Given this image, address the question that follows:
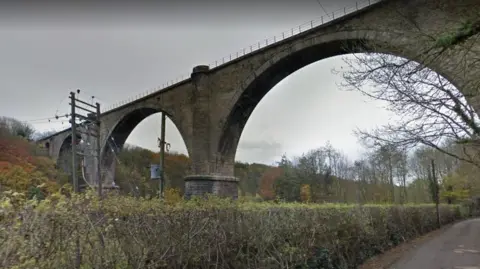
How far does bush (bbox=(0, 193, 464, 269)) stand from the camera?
248 centimetres

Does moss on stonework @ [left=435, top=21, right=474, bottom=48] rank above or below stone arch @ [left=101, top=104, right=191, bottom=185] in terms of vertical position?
below

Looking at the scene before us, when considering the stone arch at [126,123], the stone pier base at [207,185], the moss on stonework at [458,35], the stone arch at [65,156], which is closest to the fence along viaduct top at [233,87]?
the stone pier base at [207,185]

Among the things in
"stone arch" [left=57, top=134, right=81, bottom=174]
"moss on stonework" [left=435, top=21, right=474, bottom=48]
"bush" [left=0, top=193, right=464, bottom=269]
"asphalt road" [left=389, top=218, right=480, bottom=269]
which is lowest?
"asphalt road" [left=389, top=218, right=480, bottom=269]

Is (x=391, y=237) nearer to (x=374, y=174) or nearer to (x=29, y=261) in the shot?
(x=29, y=261)

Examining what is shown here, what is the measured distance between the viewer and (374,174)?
1337 inches

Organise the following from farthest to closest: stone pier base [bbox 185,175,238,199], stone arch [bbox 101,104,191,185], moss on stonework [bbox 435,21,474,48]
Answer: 1. stone arch [bbox 101,104,191,185]
2. stone pier base [bbox 185,175,238,199]
3. moss on stonework [bbox 435,21,474,48]

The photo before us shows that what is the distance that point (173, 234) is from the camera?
12.9 ft

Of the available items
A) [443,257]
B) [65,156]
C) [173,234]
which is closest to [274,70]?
[443,257]

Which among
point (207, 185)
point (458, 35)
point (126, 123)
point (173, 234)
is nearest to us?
point (173, 234)

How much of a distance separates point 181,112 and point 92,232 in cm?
2111

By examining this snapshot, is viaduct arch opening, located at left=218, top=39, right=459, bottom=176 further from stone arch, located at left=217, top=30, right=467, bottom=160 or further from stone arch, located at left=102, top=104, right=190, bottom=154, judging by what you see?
stone arch, located at left=102, top=104, right=190, bottom=154

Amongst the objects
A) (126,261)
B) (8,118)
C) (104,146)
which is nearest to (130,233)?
(126,261)

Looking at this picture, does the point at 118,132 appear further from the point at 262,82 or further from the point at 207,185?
the point at 262,82

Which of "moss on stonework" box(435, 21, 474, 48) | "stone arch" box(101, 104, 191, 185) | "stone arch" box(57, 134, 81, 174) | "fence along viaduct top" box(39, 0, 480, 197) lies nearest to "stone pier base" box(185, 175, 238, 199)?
"fence along viaduct top" box(39, 0, 480, 197)
